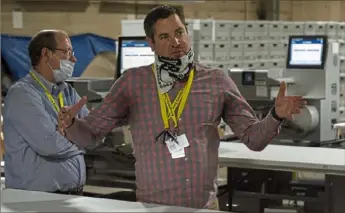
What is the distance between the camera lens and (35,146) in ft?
11.5

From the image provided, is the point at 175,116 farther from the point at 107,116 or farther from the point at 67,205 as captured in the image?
the point at 67,205

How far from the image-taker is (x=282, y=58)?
1049cm

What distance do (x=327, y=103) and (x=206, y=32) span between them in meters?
2.50

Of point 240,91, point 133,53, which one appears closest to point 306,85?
point 240,91

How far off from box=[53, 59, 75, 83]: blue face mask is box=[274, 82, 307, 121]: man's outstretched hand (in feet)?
4.35

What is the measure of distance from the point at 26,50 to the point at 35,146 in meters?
5.85

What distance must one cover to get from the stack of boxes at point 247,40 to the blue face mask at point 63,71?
4.35 meters

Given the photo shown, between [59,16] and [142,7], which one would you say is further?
[142,7]

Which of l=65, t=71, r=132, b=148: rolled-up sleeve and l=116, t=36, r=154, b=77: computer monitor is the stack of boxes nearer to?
l=116, t=36, r=154, b=77: computer monitor

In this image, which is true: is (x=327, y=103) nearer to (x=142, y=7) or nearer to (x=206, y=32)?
(x=206, y=32)

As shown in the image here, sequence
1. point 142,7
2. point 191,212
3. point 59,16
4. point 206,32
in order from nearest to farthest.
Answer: point 191,212 < point 206,32 < point 59,16 < point 142,7

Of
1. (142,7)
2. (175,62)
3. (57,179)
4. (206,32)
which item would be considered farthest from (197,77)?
(142,7)

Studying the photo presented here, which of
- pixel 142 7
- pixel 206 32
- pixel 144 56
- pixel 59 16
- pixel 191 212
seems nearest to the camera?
pixel 191 212

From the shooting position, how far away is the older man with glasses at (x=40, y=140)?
11.6 feet
